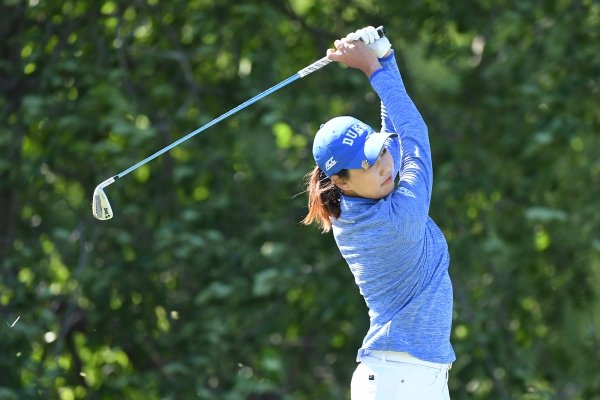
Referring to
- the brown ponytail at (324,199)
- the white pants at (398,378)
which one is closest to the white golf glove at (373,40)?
the brown ponytail at (324,199)

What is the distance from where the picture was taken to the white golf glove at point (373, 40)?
2.99 m

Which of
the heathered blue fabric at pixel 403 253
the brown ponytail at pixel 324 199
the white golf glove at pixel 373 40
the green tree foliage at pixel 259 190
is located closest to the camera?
the heathered blue fabric at pixel 403 253

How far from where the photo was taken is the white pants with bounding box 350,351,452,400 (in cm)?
285

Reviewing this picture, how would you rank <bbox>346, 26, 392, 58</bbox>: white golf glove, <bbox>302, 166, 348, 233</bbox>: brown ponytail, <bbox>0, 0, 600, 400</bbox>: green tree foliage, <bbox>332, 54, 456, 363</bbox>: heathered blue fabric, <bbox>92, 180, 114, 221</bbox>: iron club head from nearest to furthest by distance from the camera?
<bbox>332, 54, 456, 363</bbox>: heathered blue fabric, <bbox>302, 166, 348, 233</bbox>: brown ponytail, <bbox>346, 26, 392, 58</bbox>: white golf glove, <bbox>92, 180, 114, 221</bbox>: iron club head, <bbox>0, 0, 600, 400</bbox>: green tree foliage

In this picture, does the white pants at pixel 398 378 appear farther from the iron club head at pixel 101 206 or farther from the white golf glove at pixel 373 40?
the iron club head at pixel 101 206

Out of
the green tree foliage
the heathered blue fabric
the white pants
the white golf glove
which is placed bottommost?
the green tree foliage

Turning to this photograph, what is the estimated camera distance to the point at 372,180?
2807 millimetres

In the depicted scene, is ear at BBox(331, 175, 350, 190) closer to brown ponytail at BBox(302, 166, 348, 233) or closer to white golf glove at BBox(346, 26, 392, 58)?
brown ponytail at BBox(302, 166, 348, 233)

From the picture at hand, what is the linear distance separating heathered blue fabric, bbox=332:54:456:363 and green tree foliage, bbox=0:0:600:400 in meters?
2.14

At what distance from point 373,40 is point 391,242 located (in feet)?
1.82

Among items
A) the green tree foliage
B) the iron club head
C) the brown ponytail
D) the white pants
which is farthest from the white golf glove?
the green tree foliage

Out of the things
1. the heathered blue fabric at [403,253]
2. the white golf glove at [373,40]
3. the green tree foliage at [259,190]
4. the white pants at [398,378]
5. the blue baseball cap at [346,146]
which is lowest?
the green tree foliage at [259,190]

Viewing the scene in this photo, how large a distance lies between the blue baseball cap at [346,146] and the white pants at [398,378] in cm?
47

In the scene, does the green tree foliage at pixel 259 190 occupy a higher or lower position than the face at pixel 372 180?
lower
